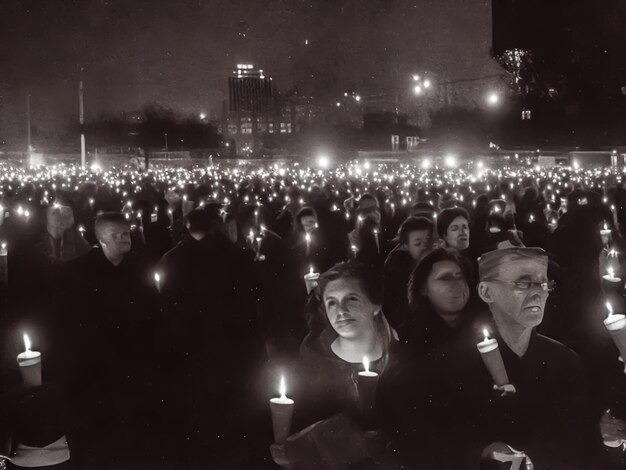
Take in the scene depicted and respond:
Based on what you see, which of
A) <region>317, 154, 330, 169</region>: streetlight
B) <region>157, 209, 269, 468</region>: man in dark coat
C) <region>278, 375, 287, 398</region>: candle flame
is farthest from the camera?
<region>317, 154, 330, 169</region>: streetlight

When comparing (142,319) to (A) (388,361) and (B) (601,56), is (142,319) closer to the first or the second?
(A) (388,361)

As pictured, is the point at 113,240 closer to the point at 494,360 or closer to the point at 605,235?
the point at 494,360

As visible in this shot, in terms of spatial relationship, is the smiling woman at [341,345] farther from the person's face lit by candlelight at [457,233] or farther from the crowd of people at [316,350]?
the person's face lit by candlelight at [457,233]

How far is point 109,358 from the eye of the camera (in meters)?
4.99

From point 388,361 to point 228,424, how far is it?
190 cm

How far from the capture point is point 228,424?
17.8ft

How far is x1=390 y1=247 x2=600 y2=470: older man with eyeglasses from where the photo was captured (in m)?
3.32

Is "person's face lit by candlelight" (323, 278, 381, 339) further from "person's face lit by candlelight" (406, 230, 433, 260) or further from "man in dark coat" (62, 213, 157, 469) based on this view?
"person's face lit by candlelight" (406, 230, 433, 260)

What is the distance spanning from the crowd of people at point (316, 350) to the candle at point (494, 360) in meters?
0.02

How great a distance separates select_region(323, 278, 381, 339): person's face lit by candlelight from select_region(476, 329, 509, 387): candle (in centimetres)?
81

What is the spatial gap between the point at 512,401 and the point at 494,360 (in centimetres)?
21

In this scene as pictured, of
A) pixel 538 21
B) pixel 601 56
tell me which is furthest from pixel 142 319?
pixel 601 56

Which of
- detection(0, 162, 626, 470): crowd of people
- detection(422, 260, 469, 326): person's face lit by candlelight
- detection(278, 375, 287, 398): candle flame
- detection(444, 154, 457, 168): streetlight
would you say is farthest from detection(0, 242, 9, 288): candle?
detection(444, 154, 457, 168): streetlight

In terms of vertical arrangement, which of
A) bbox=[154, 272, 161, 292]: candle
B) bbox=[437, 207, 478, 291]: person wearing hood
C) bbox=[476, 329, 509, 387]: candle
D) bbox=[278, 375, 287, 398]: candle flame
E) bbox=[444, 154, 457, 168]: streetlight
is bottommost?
bbox=[278, 375, 287, 398]: candle flame
